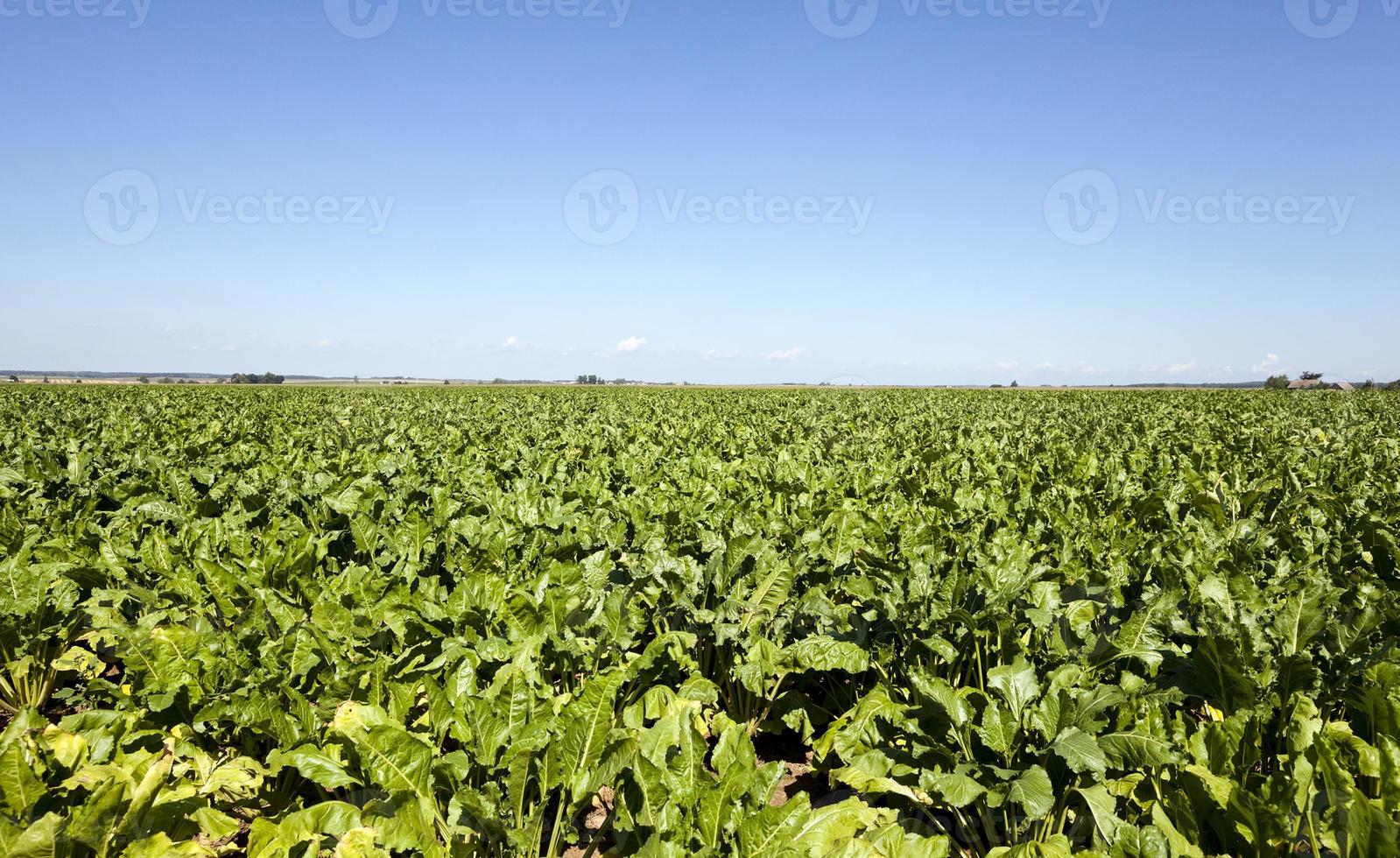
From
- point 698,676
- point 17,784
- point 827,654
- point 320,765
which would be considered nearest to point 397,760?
point 320,765

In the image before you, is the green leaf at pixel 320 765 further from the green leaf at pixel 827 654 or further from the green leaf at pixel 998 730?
the green leaf at pixel 998 730

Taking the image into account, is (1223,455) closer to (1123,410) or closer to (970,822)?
(970,822)

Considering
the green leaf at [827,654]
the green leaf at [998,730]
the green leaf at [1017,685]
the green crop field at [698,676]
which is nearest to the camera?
the green crop field at [698,676]

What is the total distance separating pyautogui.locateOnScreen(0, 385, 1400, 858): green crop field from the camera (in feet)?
7.76

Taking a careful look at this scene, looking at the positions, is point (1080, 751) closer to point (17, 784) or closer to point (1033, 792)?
point (1033, 792)

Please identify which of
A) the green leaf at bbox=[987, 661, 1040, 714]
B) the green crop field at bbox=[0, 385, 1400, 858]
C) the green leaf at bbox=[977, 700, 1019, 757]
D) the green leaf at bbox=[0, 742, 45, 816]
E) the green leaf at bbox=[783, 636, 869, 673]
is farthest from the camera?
the green leaf at bbox=[783, 636, 869, 673]

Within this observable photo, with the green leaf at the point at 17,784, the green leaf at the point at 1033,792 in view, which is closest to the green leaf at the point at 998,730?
the green leaf at the point at 1033,792

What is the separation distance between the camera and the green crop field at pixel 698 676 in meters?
2.37

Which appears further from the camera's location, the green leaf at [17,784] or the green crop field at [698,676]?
the green crop field at [698,676]

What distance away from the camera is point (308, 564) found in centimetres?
438

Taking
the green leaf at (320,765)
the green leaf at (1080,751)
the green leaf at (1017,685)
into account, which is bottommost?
the green leaf at (320,765)

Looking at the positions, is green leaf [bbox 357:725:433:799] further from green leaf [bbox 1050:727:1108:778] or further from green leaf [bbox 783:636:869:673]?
green leaf [bbox 1050:727:1108:778]

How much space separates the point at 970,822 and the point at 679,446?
8309 mm

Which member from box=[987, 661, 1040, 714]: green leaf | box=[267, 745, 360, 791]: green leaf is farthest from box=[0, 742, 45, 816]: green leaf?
box=[987, 661, 1040, 714]: green leaf
